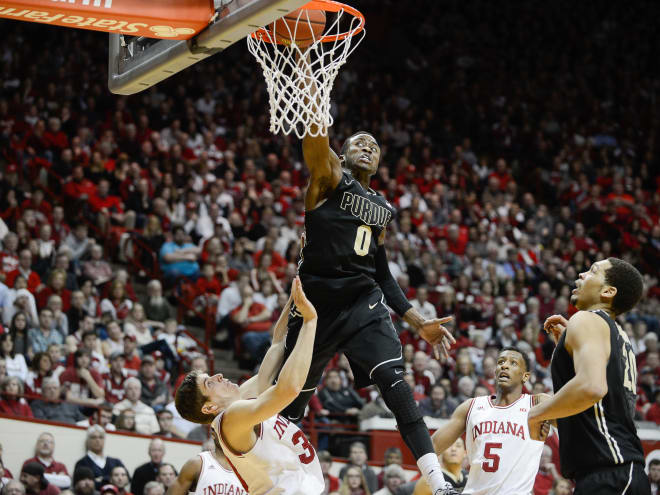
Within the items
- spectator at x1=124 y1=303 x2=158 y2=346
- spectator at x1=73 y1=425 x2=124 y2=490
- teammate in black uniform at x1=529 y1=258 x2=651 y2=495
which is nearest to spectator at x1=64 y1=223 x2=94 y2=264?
spectator at x1=124 y1=303 x2=158 y2=346

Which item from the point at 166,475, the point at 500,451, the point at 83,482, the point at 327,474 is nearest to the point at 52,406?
the point at 83,482

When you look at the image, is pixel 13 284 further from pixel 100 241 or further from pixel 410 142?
pixel 410 142

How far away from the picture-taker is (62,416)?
1032 cm

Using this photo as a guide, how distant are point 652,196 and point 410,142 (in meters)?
4.92

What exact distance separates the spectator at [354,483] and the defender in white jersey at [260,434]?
477cm

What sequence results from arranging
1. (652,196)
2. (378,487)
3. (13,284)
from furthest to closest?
(652,196)
(13,284)
(378,487)

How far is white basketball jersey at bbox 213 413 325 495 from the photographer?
16.8ft

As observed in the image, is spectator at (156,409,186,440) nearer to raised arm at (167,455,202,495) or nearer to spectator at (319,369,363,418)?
spectator at (319,369,363,418)

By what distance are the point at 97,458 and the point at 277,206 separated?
6564 mm

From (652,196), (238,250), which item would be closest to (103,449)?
(238,250)

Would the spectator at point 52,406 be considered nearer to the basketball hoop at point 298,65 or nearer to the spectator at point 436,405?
the spectator at point 436,405

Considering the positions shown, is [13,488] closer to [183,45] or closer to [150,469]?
[150,469]

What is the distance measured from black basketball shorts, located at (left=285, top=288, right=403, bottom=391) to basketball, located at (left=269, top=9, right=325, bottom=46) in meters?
1.46

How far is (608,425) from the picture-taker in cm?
450
